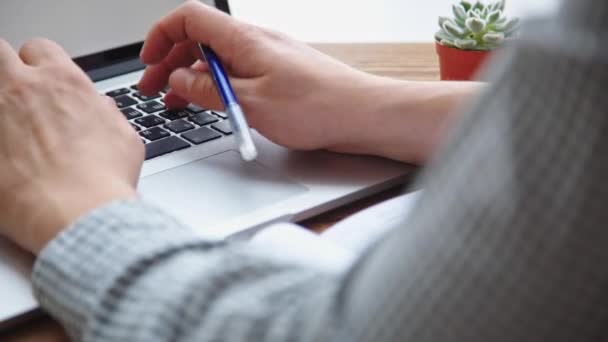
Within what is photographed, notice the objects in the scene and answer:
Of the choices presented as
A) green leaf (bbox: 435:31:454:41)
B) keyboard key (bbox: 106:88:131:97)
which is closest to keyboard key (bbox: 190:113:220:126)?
keyboard key (bbox: 106:88:131:97)

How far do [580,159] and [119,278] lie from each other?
0.22m

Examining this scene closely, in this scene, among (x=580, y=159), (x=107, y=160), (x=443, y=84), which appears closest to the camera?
(x=580, y=159)

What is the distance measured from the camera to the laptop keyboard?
677 millimetres

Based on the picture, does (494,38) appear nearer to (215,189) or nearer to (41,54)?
(215,189)

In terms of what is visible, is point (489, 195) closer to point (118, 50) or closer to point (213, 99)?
point (213, 99)

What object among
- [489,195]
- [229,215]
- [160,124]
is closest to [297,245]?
[229,215]

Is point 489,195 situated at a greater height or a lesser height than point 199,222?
greater

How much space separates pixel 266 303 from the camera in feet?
1.00

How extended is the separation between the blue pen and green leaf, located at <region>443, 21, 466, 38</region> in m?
0.24

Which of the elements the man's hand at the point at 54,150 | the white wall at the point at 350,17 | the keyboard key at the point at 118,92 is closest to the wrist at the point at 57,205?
the man's hand at the point at 54,150

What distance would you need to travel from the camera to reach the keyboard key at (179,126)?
0.71m

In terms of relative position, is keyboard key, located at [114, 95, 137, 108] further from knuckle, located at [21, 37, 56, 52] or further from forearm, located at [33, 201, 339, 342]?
forearm, located at [33, 201, 339, 342]

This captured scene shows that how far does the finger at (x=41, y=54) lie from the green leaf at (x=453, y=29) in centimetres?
37

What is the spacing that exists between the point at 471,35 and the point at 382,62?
0.70 feet
